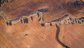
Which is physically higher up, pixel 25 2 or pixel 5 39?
pixel 25 2

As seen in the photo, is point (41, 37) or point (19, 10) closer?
point (41, 37)

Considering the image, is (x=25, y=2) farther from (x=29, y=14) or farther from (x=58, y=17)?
(x=58, y=17)

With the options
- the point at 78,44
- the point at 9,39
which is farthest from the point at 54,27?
the point at 9,39

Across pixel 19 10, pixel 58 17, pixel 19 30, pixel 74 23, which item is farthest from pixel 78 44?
pixel 19 10

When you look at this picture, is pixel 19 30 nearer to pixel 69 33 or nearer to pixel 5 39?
pixel 5 39

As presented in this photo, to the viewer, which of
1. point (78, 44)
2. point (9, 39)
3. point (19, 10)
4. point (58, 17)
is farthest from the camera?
point (19, 10)

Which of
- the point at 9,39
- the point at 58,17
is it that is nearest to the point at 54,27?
the point at 58,17

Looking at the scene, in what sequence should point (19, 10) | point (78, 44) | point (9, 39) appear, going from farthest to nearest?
point (19, 10), point (9, 39), point (78, 44)

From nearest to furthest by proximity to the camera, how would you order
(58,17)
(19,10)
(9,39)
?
(9,39) → (58,17) → (19,10)

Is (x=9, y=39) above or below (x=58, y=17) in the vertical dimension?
below

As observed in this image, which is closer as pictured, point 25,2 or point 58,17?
point 58,17
